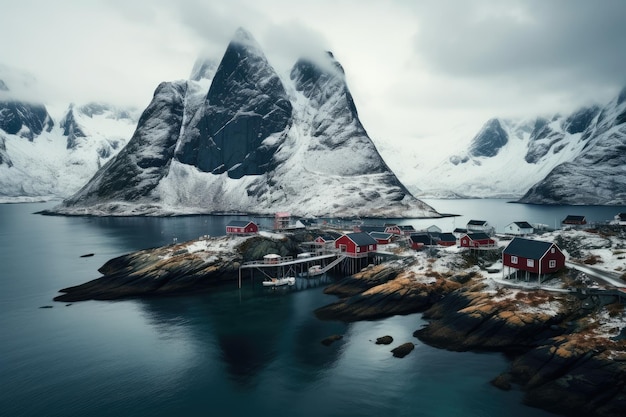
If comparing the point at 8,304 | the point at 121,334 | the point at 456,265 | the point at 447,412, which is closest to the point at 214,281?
the point at 121,334

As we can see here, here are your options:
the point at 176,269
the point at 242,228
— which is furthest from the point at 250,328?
the point at 242,228

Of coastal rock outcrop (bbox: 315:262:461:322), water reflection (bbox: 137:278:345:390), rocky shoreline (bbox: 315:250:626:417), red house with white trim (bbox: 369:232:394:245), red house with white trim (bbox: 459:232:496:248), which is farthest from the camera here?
red house with white trim (bbox: 369:232:394:245)

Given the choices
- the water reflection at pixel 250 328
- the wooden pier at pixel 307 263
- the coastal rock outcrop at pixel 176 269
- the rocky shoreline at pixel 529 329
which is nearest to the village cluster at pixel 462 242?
the wooden pier at pixel 307 263

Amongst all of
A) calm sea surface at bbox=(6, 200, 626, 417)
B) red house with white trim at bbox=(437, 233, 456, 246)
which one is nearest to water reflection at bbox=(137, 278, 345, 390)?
calm sea surface at bbox=(6, 200, 626, 417)

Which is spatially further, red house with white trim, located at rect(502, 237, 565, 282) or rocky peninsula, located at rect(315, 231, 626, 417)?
red house with white trim, located at rect(502, 237, 565, 282)

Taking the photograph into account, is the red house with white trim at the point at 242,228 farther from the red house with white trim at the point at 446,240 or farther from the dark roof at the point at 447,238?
the dark roof at the point at 447,238

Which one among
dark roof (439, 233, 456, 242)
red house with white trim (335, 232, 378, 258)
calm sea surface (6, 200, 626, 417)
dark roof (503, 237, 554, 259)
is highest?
dark roof (503, 237, 554, 259)

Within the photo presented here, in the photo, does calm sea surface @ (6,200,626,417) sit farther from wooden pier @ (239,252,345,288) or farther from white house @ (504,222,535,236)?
white house @ (504,222,535,236)
